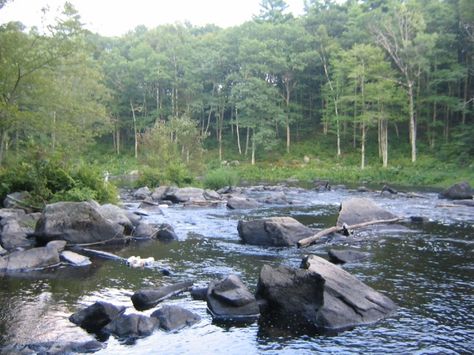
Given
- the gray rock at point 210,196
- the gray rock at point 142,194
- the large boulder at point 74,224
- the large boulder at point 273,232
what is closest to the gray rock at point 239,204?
the gray rock at point 210,196

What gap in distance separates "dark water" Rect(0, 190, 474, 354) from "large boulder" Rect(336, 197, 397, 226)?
36.6 inches

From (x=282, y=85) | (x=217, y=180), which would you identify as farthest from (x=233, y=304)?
(x=282, y=85)

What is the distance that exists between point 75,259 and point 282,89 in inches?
2385

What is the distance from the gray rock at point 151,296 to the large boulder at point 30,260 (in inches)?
164

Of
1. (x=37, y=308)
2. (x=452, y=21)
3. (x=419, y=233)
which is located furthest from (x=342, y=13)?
(x=37, y=308)

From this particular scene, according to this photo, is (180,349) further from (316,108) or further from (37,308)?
(316,108)

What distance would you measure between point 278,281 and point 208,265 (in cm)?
379

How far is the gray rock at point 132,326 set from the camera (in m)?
7.89

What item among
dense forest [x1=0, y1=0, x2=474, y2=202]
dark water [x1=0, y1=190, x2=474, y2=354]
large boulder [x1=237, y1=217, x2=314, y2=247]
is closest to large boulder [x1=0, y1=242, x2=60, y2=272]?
dark water [x1=0, y1=190, x2=474, y2=354]

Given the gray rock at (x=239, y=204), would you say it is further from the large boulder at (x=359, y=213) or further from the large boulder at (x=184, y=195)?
the large boulder at (x=359, y=213)

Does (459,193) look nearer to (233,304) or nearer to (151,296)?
(233,304)

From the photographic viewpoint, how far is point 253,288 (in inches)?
407

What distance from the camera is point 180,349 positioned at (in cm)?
740

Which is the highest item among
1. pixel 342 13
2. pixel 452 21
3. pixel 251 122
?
pixel 342 13
